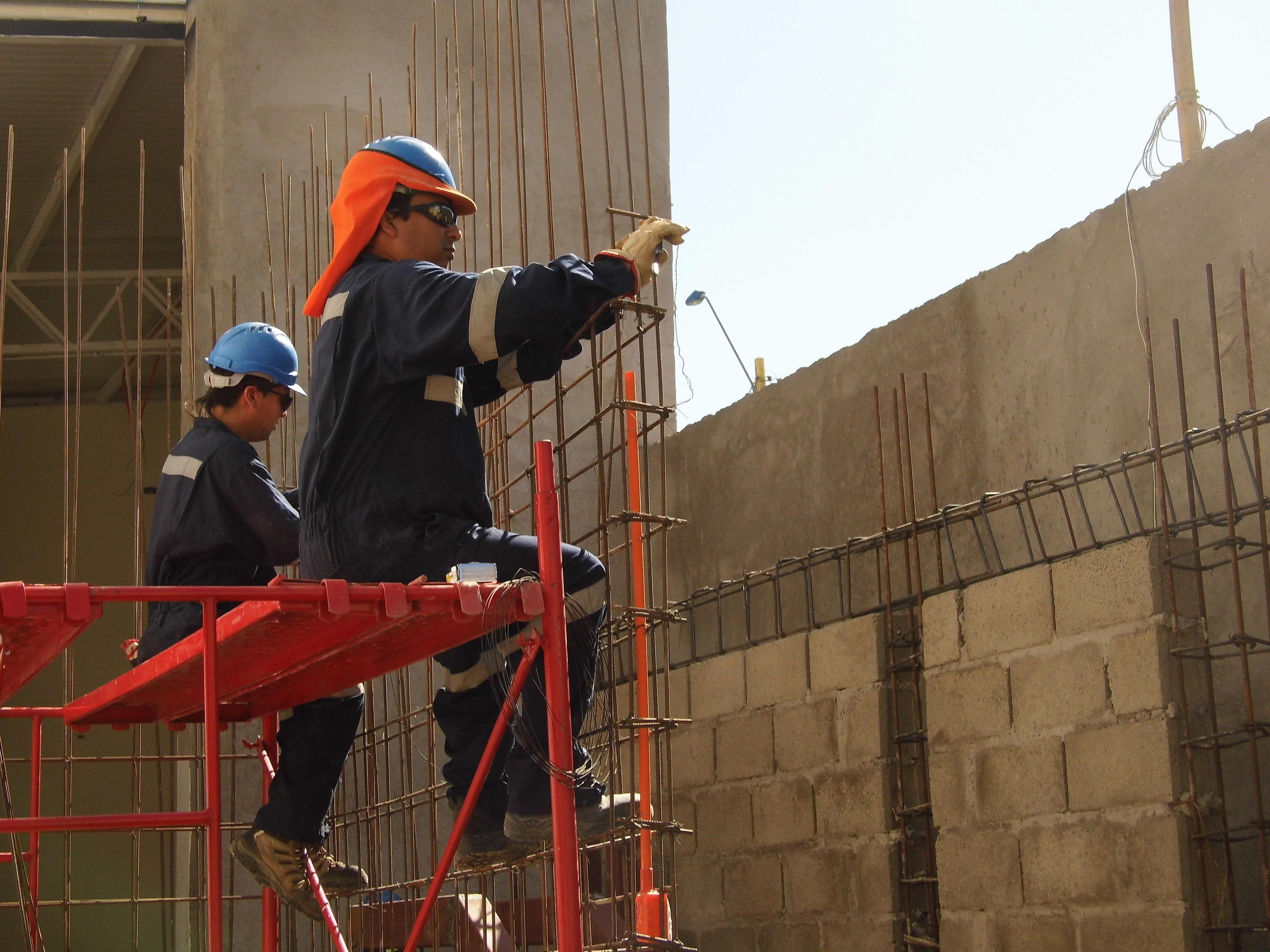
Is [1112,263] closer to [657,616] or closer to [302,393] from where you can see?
[657,616]

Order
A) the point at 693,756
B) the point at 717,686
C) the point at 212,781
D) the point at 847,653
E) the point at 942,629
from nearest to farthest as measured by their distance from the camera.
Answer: the point at 212,781
the point at 942,629
the point at 847,653
the point at 717,686
the point at 693,756

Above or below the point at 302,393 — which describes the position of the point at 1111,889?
below

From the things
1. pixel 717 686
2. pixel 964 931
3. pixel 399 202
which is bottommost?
pixel 964 931

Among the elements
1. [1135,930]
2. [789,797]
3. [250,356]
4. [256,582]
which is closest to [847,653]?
[789,797]

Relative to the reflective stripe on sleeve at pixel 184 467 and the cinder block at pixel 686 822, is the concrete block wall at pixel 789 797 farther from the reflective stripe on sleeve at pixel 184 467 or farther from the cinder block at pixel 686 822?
the reflective stripe on sleeve at pixel 184 467

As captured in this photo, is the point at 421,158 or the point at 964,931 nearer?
the point at 421,158

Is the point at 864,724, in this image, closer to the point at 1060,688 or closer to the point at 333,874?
the point at 1060,688

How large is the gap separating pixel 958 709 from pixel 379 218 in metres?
2.22

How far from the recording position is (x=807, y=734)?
5.37 metres

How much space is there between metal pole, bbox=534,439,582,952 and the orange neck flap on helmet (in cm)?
104

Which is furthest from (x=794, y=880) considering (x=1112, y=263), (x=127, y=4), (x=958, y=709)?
(x=127, y=4)

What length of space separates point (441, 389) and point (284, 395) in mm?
1214

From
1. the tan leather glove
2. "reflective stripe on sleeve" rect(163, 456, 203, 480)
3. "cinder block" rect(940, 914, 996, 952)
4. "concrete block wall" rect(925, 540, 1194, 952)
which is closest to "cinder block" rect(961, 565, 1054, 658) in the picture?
"concrete block wall" rect(925, 540, 1194, 952)

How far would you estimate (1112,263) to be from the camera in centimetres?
493
